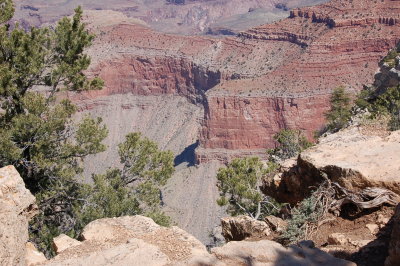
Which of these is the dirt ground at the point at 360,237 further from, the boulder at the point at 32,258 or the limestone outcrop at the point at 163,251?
the boulder at the point at 32,258

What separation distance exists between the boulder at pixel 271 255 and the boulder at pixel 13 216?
137 inches

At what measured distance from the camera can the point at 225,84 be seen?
210 ft

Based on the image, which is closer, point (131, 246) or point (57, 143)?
point (131, 246)

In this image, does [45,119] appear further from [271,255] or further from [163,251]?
[271,255]

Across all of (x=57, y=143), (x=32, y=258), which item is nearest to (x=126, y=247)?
(x=32, y=258)

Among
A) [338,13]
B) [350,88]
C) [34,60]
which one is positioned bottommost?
[350,88]

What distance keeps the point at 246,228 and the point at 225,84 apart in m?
54.3

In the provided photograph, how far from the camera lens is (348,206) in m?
9.23

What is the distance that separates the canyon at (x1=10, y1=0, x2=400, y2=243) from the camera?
199 feet

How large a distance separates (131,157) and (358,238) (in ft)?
33.7

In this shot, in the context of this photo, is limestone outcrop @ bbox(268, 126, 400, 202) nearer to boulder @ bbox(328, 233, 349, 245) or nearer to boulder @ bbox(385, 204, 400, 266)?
boulder @ bbox(328, 233, 349, 245)

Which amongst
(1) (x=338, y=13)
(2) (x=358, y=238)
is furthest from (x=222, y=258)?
(1) (x=338, y=13)

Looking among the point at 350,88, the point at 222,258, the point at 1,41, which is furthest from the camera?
the point at 350,88

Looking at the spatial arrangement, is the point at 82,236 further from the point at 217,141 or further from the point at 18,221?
the point at 217,141
